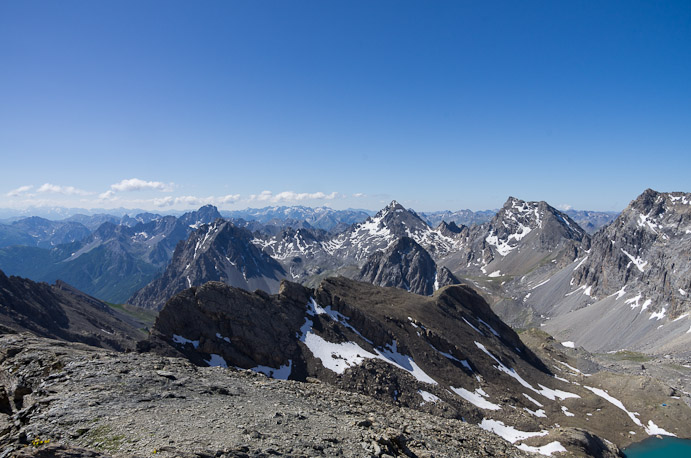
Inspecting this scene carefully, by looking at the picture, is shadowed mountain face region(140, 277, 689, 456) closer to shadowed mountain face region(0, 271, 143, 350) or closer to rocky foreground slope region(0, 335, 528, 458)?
rocky foreground slope region(0, 335, 528, 458)

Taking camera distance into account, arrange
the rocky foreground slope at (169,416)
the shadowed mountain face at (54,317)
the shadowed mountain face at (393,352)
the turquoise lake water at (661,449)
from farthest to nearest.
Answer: the shadowed mountain face at (54,317), the turquoise lake water at (661,449), the shadowed mountain face at (393,352), the rocky foreground slope at (169,416)

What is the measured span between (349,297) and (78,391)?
67734 millimetres

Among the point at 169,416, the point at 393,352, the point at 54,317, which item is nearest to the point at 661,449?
the point at 393,352

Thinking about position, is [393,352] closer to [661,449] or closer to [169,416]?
[169,416]

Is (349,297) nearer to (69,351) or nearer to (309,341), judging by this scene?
(309,341)

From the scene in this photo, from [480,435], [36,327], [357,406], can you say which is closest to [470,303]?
[480,435]

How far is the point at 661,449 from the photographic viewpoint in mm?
70438

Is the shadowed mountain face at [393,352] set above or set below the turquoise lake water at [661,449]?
above

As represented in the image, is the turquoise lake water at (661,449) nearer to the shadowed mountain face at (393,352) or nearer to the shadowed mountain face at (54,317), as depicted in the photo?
the shadowed mountain face at (393,352)

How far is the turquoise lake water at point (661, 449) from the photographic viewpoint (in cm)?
6781

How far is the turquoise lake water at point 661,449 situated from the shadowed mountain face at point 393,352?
2840 mm

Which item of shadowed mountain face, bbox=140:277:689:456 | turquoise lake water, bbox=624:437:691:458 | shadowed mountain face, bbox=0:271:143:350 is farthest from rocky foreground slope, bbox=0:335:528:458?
shadowed mountain face, bbox=0:271:143:350

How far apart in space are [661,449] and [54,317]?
544 ft

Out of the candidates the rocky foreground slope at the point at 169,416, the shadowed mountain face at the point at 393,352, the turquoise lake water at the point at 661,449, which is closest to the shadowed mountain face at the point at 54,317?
the shadowed mountain face at the point at 393,352
